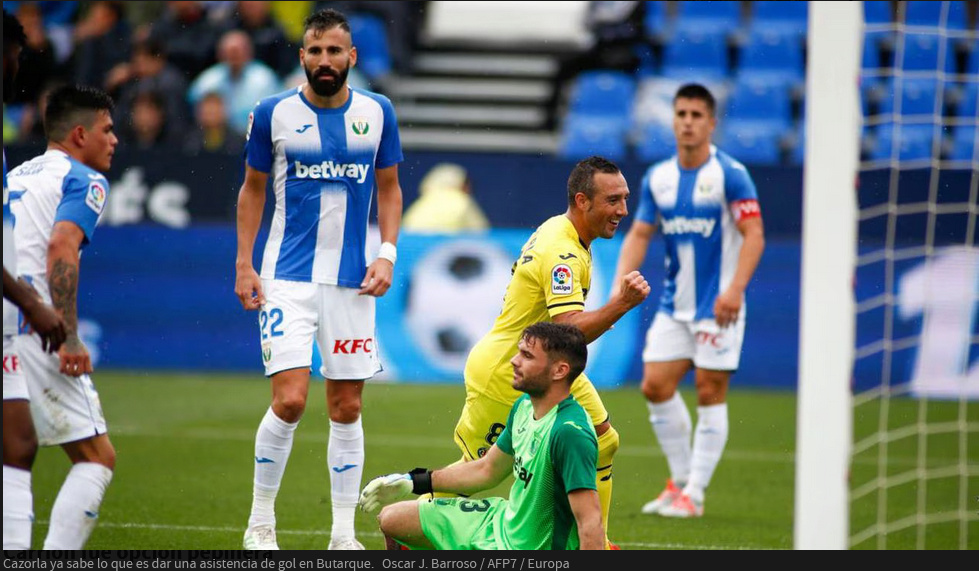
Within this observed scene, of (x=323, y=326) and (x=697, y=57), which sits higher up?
(x=697, y=57)

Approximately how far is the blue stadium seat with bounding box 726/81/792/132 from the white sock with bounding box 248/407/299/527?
10.6m

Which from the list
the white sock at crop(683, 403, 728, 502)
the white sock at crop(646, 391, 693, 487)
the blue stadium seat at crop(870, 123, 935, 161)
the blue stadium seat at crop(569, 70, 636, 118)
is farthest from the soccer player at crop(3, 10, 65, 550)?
the blue stadium seat at crop(569, 70, 636, 118)

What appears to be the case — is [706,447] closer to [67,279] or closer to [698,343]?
[698,343]

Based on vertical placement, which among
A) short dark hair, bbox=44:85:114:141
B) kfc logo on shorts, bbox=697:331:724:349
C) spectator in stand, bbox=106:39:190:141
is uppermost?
spectator in stand, bbox=106:39:190:141

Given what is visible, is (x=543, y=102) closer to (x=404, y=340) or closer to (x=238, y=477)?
(x=404, y=340)

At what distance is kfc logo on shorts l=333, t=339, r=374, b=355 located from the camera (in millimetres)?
5918

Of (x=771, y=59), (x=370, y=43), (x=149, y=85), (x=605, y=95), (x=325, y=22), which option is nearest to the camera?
(x=325, y=22)

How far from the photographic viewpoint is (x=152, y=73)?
14180 millimetres

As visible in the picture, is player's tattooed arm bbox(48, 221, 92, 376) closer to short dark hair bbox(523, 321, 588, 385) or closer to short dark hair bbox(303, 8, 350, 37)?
short dark hair bbox(303, 8, 350, 37)

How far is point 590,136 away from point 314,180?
32.7 feet

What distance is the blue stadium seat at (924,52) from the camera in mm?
14883

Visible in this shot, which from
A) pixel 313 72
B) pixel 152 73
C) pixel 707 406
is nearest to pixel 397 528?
pixel 313 72

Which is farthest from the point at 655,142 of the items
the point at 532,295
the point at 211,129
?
the point at 532,295

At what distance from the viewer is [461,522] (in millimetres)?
4969
